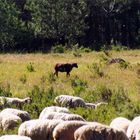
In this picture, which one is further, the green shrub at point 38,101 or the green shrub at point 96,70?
the green shrub at point 96,70

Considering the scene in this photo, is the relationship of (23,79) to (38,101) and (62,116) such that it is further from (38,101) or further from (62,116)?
(62,116)

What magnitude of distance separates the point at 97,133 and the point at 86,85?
13426 millimetres

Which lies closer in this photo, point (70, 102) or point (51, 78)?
point (70, 102)

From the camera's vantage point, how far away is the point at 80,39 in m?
58.2

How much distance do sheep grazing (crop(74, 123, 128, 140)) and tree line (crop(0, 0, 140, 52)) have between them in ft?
133

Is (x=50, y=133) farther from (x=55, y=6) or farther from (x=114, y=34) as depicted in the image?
(x=114, y=34)

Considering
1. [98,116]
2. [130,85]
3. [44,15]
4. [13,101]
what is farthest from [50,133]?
[44,15]

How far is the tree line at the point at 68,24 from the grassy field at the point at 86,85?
19608 mm

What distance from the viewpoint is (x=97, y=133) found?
1027 centimetres

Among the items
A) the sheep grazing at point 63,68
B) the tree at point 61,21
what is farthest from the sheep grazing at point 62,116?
the tree at point 61,21

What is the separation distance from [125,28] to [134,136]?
5134cm

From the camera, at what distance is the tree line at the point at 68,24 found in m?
53.3

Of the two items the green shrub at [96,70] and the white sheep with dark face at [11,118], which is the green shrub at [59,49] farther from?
the white sheep with dark face at [11,118]

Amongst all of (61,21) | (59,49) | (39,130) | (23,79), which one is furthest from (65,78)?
(61,21)
